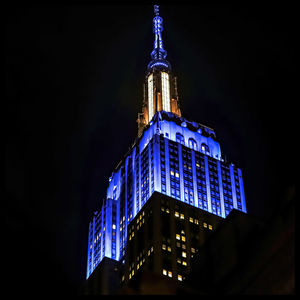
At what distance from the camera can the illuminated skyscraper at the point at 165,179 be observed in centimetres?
17250

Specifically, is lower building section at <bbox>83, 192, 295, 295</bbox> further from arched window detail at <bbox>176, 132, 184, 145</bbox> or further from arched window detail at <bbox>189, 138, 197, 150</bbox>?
arched window detail at <bbox>176, 132, 184, 145</bbox>

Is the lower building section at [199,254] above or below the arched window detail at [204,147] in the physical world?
below

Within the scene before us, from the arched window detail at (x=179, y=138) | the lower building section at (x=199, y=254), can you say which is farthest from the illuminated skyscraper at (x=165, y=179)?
the lower building section at (x=199, y=254)

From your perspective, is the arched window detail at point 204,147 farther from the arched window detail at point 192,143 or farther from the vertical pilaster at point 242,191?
the vertical pilaster at point 242,191

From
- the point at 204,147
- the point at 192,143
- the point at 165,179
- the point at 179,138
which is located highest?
the point at 179,138

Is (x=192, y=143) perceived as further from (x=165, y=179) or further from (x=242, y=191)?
(x=165, y=179)

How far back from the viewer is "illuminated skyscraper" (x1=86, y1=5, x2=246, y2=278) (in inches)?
6791

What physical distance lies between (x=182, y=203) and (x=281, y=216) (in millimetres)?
97095

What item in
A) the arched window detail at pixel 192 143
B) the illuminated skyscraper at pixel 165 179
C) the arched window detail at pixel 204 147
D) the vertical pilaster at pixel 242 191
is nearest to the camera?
the illuminated skyscraper at pixel 165 179

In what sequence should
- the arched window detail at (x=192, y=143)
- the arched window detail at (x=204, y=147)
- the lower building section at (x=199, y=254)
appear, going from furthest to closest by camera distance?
the arched window detail at (x=204, y=147)
the arched window detail at (x=192, y=143)
the lower building section at (x=199, y=254)

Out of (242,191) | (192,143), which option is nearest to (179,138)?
(192,143)

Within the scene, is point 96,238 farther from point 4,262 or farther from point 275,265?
point 4,262

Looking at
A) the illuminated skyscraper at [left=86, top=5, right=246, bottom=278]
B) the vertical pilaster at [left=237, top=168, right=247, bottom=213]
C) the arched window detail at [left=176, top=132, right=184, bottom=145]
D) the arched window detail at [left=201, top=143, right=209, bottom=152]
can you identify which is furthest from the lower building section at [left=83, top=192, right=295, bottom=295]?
the arched window detail at [left=201, top=143, right=209, bottom=152]

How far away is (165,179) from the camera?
171125 millimetres
